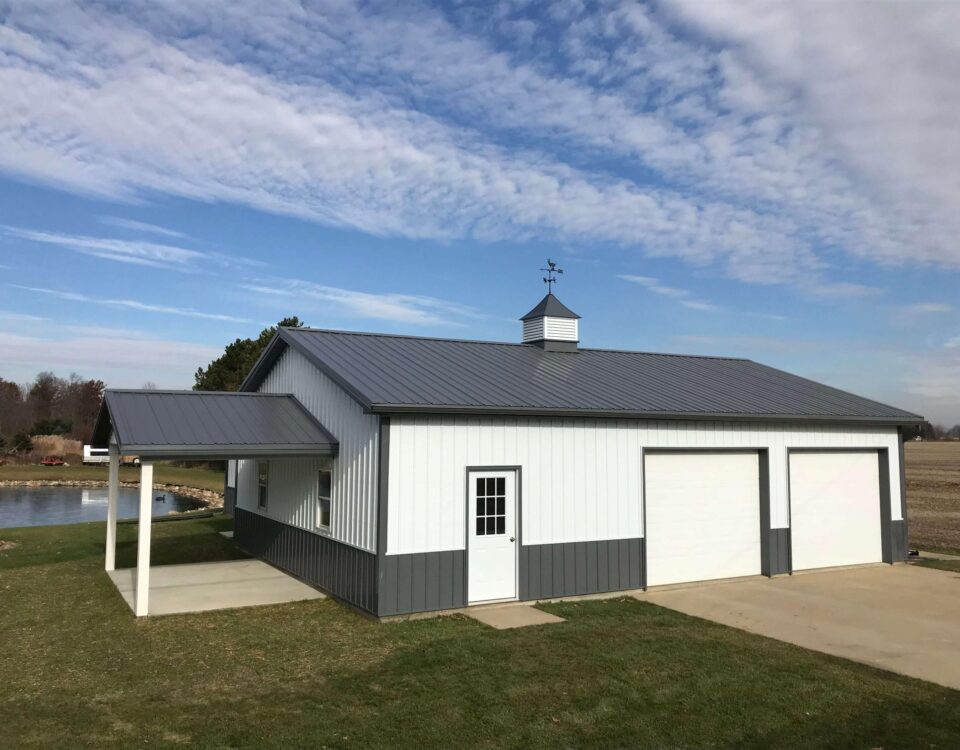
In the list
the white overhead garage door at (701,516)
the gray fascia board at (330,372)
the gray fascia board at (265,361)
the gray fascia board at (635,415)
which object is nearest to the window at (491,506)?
the gray fascia board at (635,415)

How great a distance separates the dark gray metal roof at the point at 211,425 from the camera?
10.0 m

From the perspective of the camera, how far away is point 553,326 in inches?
612

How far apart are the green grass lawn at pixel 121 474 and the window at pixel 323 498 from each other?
30.9 meters

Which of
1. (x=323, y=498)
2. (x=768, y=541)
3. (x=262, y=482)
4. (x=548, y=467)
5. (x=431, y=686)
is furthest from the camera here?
(x=262, y=482)

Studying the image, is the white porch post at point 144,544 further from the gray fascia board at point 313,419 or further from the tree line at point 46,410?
the tree line at point 46,410

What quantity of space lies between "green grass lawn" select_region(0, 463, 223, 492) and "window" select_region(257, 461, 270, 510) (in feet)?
88.8

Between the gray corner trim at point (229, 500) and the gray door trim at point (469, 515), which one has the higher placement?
the gray door trim at point (469, 515)

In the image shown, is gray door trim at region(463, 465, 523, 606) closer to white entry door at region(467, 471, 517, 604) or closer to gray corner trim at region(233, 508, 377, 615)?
white entry door at region(467, 471, 517, 604)

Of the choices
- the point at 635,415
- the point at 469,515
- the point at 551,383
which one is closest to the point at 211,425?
the point at 469,515

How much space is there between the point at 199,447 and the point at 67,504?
28.0 m

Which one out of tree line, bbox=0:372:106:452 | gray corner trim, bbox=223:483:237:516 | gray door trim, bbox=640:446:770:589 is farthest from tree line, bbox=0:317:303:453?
gray door trim, bbox=640:446:770:589

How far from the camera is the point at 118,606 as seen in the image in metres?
10.2

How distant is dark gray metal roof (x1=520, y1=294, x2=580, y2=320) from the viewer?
15531 mm

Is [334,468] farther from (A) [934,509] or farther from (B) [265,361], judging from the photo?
(A) [934,509]
